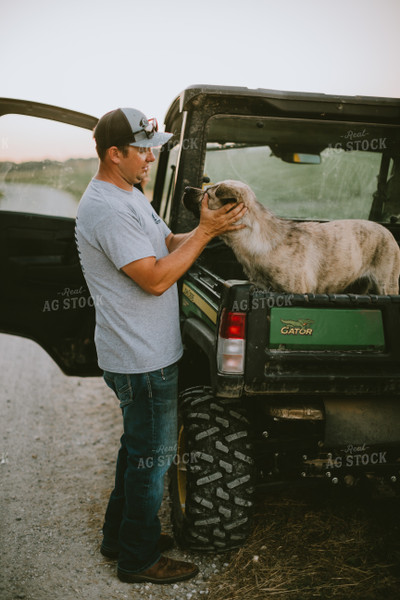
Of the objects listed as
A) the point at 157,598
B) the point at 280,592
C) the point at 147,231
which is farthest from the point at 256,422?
the point at 147,231

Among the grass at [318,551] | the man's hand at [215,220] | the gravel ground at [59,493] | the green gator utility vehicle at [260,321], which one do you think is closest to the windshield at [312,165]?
the green gator utility vehicle at [260,321]

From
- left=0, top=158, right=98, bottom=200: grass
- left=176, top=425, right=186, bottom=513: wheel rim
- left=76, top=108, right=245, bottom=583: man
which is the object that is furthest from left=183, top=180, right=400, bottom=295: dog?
left=0, top=158, right=98, bottom=200: grass

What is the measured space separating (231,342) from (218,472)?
30.8 inches

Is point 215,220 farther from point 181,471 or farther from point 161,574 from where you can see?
point 161,574

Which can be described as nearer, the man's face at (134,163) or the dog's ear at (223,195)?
the man's face at (134,163)

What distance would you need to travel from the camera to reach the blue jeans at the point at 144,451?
8.23 ft

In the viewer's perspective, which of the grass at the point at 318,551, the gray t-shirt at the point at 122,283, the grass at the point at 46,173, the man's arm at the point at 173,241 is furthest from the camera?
the grass at the point at 46,173

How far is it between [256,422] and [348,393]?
23.9 inches

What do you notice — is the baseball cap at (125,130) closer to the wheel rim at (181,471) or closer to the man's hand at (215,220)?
the man's hand at (215,220)

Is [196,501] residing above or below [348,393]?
below

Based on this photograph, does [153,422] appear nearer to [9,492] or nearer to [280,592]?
[280,592]

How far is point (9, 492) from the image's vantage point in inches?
143

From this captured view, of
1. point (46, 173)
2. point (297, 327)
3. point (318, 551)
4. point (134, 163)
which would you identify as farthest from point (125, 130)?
point (318, 551)

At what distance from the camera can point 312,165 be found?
4.15 m
